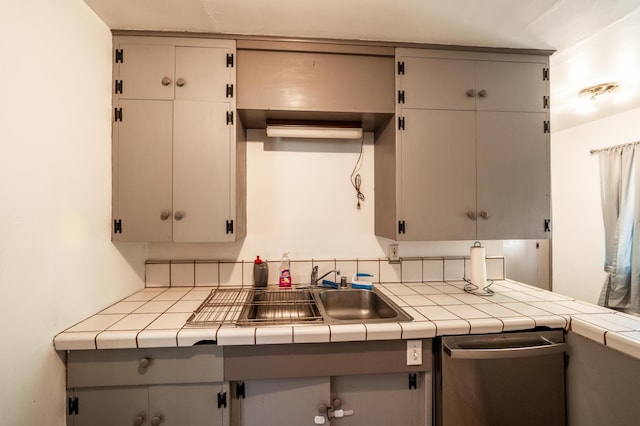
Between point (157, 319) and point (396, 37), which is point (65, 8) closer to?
point (157, 319)

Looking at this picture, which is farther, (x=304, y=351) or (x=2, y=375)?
(x=304, y=351)

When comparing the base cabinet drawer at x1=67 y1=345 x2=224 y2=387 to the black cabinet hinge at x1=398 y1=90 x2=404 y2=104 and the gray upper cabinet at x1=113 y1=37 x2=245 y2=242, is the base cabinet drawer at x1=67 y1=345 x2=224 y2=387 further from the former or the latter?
the black cabinet hinge at x1=398 y1=90 x2=404 y2=104

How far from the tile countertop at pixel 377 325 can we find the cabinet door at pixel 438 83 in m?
1.11

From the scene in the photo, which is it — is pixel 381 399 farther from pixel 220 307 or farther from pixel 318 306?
pixel 220 307

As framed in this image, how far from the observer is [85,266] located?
43.1 inches

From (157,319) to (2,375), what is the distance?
419mm

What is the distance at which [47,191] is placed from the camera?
0.91m

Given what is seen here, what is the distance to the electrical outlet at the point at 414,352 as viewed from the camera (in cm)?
103

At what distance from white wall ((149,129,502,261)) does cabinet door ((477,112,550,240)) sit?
39 centimetres

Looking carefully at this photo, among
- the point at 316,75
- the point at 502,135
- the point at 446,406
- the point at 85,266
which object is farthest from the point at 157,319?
the point at 502,135

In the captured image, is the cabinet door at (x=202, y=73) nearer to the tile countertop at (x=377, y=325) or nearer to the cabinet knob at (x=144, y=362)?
the tile countertop at (x=377, y=325)

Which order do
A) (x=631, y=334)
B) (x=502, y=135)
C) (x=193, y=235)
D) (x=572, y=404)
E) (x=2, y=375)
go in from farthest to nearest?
(x=502, y=135) < (x=193, y=235) < (x=572, y=404) < (x=631, y=334) < (x=2, y=375)

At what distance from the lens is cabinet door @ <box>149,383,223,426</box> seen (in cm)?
96

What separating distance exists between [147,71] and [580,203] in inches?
173
